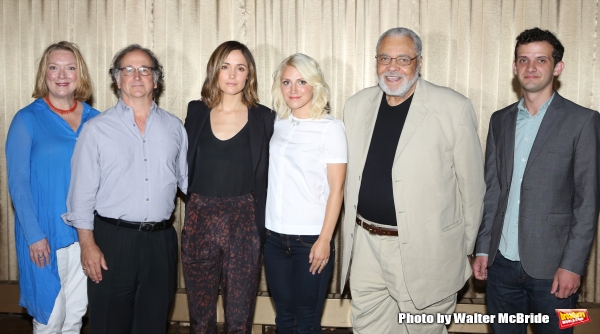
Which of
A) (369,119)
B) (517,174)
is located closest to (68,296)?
(369,119)

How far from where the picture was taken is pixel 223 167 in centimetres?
270

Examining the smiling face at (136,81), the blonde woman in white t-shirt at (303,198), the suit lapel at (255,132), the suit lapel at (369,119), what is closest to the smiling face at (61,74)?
the smiling face at (136,81)

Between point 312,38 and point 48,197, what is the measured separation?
2003 mm

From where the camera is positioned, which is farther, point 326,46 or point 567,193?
point 326,46

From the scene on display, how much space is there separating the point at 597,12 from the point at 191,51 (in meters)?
2.81

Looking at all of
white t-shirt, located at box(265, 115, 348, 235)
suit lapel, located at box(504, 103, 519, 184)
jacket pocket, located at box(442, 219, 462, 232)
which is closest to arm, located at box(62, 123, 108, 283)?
white t-shirt, located at box(265, 115, 348, 235)

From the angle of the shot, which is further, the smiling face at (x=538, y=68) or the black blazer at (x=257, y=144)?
the black blazer at (x=257, y=144)

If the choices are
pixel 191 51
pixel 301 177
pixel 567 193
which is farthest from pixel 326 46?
pixel 567 193

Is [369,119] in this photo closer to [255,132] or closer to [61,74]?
[255,132]

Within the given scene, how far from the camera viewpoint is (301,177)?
2.65 meters

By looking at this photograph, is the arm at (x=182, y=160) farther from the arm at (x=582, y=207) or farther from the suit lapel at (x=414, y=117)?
the arm at (x=582, y=207)

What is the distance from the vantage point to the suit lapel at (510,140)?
101 inches

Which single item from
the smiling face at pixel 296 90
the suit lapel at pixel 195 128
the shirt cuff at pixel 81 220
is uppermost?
the smiling face at pixel 296 90

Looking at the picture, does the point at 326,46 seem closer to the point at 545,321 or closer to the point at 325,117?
the point at 325,117
